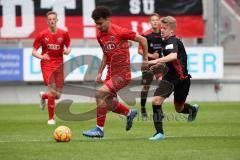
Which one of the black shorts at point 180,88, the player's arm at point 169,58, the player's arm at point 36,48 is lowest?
the black shorts at point 180,88

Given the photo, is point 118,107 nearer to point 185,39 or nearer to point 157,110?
point 157,110

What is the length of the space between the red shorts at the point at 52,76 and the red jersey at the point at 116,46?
4507 millimetres

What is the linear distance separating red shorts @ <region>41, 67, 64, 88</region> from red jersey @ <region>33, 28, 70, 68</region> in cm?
12

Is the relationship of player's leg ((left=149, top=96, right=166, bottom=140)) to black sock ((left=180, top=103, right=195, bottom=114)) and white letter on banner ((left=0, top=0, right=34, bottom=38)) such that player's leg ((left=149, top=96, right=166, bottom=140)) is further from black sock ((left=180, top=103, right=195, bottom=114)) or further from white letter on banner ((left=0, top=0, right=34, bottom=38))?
white letter on banner ((left=0, top=0, right=34, bottom=38))

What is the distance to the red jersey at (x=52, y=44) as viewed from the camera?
16.6 meters

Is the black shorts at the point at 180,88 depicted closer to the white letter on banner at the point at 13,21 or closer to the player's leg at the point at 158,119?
the player's leg at the point at 158,119

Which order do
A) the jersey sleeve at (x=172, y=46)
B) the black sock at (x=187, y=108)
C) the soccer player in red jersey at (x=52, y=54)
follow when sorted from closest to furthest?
the jersey sleeve at (x=172, y=46)
the black sock at (x=187, y=108)
the soccer player in red jersey at (x=52, y=54)

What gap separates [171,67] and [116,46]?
1023 millimetres

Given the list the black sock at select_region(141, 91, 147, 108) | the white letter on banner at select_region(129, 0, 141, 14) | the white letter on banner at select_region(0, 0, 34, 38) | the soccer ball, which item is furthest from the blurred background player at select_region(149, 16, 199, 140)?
the white letter on banner at select_region(0, 0, 34, 38)

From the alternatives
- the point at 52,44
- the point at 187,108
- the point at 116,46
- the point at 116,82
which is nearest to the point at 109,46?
the point at 116,46

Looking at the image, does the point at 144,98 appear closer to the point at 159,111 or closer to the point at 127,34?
A: the point at 159,111

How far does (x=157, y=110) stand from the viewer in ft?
39.2

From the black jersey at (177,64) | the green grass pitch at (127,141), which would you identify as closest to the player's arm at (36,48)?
the green grass pitch at (127,141)

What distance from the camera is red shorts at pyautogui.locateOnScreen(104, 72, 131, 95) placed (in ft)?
39.6
